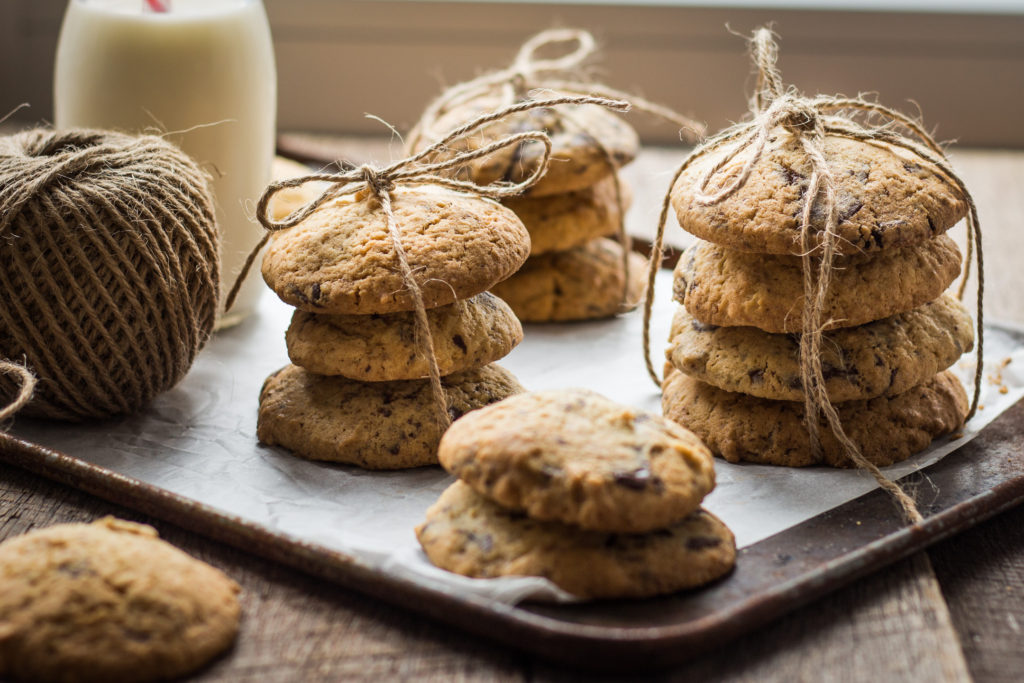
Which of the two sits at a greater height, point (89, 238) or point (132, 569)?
point (89, 238)

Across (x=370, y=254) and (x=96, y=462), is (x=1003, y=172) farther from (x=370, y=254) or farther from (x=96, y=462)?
(x=96, y=462)

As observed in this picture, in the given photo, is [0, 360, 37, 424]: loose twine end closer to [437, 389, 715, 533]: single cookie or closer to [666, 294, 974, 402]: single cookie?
[437, 389, 715, 533]: single cookie

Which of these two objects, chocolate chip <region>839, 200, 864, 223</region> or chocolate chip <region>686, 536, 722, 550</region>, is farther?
chocolate chip <region>839, 200, 864, 223</region>

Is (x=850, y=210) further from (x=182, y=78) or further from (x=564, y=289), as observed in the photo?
(x=182, y=78)

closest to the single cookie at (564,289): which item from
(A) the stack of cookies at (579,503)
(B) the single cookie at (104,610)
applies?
(A) the stack of cookies at (579,503)

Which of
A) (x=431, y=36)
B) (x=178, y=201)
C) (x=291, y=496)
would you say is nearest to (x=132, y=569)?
(x=291, y=496)

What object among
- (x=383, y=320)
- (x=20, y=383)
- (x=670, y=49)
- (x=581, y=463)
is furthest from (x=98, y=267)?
(x=670, y=49)

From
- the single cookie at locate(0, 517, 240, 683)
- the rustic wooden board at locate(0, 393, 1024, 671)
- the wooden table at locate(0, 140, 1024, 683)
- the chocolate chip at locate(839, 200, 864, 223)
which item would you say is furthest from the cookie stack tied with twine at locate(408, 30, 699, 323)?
the single cookie at locate(0, 517, 240, 683)
